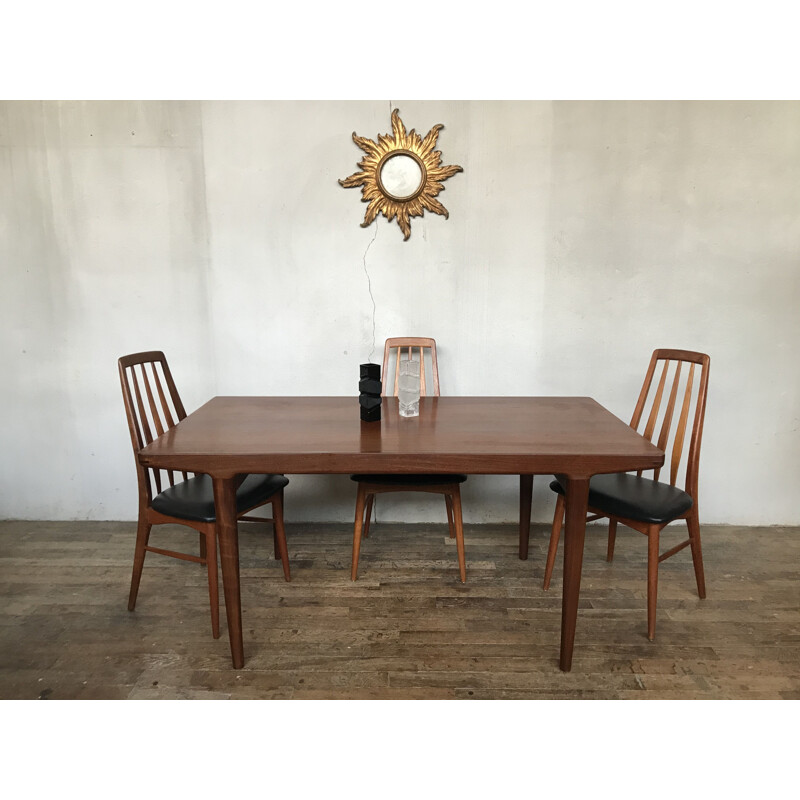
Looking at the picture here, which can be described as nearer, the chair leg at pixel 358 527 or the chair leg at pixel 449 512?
the chair leg at pixel 358 527

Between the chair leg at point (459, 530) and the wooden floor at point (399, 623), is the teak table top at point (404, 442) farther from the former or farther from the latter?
the wooden floor at point (399, 623)

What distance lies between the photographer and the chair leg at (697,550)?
7.09 feet

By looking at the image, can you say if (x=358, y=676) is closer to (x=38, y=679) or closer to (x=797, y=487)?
(x=38, y=679)

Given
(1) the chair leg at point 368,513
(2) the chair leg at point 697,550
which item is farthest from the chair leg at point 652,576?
(1) the chair leg at point 368,513

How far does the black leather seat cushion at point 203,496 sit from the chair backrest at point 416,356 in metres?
0.72

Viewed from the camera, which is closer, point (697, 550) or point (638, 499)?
point (638, 499)

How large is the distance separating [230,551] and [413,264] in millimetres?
1639

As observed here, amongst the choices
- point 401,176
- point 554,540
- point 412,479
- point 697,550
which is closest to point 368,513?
point 412,479

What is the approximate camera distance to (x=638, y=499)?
2.04m

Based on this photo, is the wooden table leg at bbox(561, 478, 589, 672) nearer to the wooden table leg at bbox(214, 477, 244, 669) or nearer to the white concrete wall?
the wooden table leg at bbox(214, 477, 244, 669)

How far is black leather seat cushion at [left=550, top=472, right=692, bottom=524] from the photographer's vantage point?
1962 mm

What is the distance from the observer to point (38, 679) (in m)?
1.79

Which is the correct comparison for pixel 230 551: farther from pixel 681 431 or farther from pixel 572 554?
pixel 681 431

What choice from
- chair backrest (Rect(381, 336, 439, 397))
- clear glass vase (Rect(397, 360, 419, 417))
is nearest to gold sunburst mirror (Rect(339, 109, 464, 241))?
chair backrest (Rect(381, 336, 439, 397))
